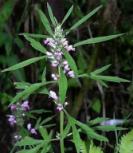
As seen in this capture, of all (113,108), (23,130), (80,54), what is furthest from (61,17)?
(113,108)

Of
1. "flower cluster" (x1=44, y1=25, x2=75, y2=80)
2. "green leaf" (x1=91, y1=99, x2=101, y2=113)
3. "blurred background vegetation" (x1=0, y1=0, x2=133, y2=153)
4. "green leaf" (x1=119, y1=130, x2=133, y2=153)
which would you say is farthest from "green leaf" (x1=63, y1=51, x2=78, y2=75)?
"green leaf" (x1=91, y1=99, x2=101, y2=113)

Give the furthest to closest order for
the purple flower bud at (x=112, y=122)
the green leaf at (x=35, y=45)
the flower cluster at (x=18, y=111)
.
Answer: the purple flower bud at (x=112, y=122) < the flower cluster at (x=18, y=111) < the green leaf at (x=35, y=45)

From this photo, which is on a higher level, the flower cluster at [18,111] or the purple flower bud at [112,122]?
the flower cluster at [18,111]

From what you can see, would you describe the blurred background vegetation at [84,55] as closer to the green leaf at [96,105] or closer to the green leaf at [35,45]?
the green leaf at [96,105]

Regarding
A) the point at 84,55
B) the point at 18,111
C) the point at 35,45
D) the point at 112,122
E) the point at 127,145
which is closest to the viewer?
the point at 35,45

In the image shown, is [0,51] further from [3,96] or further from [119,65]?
[119,65]

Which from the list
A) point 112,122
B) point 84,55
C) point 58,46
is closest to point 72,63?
point 58,46

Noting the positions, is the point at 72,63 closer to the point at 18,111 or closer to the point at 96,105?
the point at 18,111

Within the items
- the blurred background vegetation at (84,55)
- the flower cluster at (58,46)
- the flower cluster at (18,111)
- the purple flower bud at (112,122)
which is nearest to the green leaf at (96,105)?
the blurred background vegetation at (84,55)

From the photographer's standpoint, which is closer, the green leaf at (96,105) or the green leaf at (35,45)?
the green leaf at (35,45)
